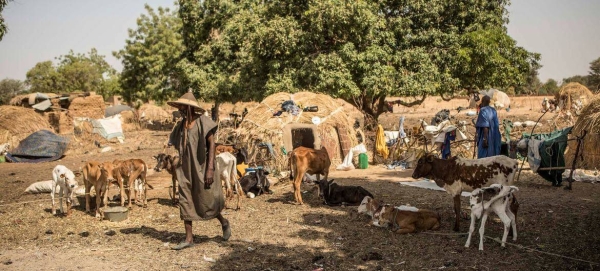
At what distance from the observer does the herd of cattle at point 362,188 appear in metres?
6.77

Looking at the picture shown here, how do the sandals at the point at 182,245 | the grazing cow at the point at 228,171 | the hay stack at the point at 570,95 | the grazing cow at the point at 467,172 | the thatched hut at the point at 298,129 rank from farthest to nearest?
the hay stack at the point at 570,95, the thatched hut at the point at 298,129, the grazing cow at the point at 228,171, the grazing cow at the point at 467,172, the sandals at the point at 182,245

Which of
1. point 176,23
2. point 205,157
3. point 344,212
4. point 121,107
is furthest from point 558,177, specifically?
point 121,107

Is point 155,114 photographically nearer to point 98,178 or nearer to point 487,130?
point 98,178

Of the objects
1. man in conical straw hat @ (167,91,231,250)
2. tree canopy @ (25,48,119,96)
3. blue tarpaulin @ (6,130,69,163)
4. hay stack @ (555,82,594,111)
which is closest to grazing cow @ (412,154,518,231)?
man in conical straw hat @ (167,91,231,250)

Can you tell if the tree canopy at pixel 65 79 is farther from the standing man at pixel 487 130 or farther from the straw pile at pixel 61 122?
the standing man at pixel 487 130

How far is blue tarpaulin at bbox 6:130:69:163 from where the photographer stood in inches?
832

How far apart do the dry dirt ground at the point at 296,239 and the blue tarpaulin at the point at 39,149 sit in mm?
10978

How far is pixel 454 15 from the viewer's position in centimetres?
2170

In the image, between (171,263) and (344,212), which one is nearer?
(171,263)

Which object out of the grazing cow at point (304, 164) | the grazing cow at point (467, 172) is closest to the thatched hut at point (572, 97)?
the grazing cow at point (304, 164)

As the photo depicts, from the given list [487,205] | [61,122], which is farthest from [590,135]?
[61,122]

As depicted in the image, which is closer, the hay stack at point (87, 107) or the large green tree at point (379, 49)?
the large green tree at point (379, 49)

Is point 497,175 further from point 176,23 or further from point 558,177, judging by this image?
point 176,23

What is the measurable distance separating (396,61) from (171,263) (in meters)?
15.7
